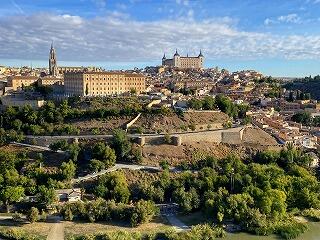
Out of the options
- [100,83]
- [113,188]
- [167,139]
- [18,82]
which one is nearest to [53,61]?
[18,82]

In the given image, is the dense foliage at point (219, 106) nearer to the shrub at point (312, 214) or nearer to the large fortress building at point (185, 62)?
the shrub at point (312, 214)

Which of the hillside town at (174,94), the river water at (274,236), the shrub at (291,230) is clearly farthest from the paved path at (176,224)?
the hillside town at (174,94)

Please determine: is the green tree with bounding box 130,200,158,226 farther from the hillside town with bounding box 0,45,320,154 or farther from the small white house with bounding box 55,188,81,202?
the hillside town with bounding box 0,45,320,154

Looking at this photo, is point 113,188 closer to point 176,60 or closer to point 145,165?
point 145,165

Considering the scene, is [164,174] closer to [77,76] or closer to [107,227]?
[107,227]

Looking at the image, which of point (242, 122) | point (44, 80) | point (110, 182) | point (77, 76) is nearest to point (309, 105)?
point (242, 122)
